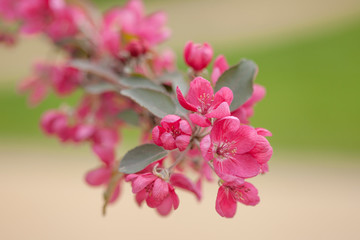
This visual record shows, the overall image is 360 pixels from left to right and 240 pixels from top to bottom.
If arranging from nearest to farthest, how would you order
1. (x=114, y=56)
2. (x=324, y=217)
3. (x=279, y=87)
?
1. (x=114, y=56)
2. (x=324, y=217)
3. (x=279, y=87)

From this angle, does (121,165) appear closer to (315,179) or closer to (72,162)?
(315,179)

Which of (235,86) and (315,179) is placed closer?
(235,86)

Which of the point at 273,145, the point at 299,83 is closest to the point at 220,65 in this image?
the point at 273,145

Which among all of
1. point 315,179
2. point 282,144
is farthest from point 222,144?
point 282,144

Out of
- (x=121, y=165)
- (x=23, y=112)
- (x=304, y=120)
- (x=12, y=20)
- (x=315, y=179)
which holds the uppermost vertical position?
(x=23, y=112)

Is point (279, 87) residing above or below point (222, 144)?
above

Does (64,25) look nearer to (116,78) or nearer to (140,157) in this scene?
(116,78)

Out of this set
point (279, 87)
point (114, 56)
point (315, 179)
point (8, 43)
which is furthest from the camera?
point (279, 87)
